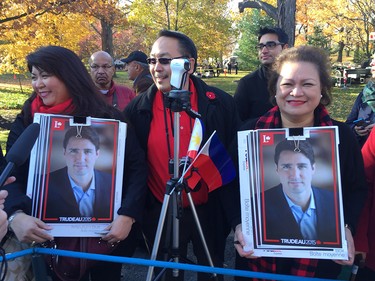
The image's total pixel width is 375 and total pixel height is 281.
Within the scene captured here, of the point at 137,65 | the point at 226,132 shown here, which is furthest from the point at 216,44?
the point at 226,132

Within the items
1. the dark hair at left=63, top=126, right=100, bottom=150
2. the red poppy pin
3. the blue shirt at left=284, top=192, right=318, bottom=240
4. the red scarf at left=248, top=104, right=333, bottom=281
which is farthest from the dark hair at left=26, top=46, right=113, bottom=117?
the blue shirt at left=284, top=192, right=318, bottom=240

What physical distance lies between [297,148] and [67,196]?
4.28 feet

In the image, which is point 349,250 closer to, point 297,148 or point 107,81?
point 297,148

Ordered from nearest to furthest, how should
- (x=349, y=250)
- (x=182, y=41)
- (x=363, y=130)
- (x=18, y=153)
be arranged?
(x=18, y=153) → (x=349, y=250) → (x=182, y=41) → (x=363, y=130)

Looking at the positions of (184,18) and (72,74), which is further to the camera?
(184,18)

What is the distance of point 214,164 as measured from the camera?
Answer: 2.44 meters

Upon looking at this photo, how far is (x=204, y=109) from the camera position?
2871mm

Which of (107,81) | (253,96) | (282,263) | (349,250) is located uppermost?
(107,81)

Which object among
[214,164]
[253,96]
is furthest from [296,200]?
[253,96]

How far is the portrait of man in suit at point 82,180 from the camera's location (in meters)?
2.32

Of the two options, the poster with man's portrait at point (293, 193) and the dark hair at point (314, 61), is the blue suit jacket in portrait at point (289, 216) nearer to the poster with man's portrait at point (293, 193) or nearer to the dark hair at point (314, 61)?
the poster with man's portrait at point (293, 193)

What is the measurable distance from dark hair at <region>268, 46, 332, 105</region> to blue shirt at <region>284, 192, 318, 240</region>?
24.2 inches

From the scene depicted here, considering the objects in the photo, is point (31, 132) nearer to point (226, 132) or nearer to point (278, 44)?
point (226, 132)

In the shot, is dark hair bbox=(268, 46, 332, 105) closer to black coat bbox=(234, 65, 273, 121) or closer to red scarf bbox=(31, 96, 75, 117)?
red scarf bbox=(31, 96, 75, 117)
